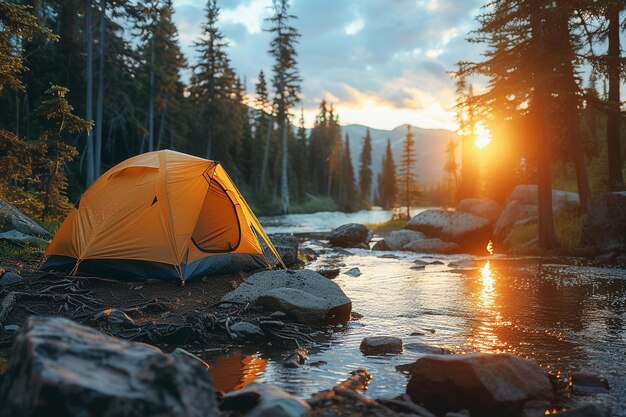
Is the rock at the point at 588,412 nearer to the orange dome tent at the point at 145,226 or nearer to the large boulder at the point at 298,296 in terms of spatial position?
the large boulder at the point at 298,296

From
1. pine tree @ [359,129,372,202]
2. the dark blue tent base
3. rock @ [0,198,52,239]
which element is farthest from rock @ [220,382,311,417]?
pine tree @ [359,129,372,202]

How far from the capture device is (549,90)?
18.0 meters

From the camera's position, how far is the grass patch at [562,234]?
58.5ft

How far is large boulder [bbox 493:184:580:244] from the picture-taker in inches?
881

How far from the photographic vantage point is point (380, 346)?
6.63m

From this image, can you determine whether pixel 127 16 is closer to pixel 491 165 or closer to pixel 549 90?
pixel 549 90

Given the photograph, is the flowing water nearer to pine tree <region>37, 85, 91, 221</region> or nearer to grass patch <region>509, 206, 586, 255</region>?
grass patch <region>509, 206, 586, 255</region>

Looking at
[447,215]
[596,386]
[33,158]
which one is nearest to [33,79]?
[33,158]

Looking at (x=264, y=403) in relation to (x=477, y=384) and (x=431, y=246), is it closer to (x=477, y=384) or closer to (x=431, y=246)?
(x=477, y=384)

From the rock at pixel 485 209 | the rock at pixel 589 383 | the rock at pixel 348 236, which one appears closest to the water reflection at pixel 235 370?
the rock at pixel 589 383

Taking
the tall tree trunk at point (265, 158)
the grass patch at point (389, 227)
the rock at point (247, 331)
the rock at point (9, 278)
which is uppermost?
the tall tree trunk at point (265, 158)

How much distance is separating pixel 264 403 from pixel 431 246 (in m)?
18.9

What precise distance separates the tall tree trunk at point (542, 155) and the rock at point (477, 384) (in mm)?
14295

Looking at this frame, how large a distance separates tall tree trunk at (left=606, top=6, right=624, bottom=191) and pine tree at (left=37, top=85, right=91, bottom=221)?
61.3ft
